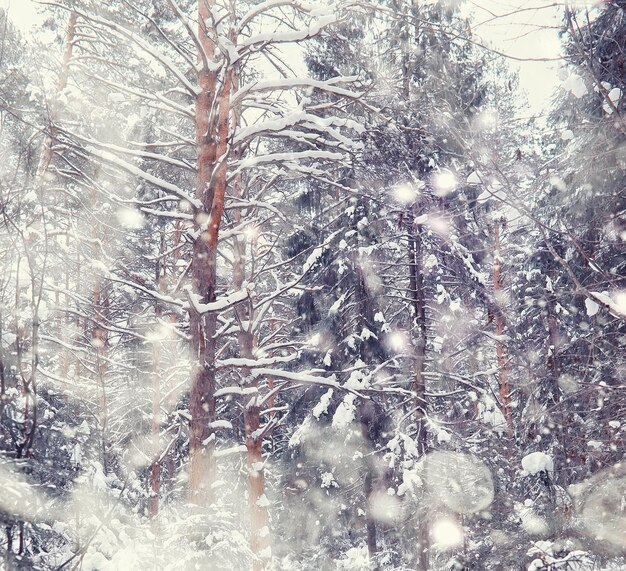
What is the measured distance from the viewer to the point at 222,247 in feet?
38.5

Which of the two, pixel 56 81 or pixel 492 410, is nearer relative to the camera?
pixel 492 410

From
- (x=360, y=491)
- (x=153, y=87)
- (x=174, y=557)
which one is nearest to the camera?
(x=174, y=557)

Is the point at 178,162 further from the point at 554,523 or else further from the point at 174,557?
the point at 554,523

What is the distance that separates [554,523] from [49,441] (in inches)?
361

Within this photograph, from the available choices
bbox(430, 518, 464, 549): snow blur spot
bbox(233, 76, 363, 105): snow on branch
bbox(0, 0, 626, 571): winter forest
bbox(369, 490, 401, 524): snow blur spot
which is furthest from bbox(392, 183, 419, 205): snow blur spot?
bbox(369, 490, 401, 524): snow blur spot

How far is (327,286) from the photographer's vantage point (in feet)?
Answer: 35.7

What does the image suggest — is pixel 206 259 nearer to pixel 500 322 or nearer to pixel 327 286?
pixel 327 286

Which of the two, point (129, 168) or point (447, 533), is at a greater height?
point (129, 168)

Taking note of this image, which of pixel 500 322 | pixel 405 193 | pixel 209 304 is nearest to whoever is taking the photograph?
pixel 209 304

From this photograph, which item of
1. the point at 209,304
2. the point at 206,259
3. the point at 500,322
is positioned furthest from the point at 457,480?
the point at 500,322

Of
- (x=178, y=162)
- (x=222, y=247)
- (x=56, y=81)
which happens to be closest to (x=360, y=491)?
(x=222, y=247)

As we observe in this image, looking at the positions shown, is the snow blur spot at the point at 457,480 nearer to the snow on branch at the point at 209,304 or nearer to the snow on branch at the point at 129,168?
the snow on branch at the point at 209,304

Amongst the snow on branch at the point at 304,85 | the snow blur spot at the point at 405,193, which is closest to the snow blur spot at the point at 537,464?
the snow on branch at the point at 304,85

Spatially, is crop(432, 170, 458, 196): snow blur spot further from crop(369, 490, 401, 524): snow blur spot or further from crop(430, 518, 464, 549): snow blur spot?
crop(369, 490, 401, 524): snow blur spot
